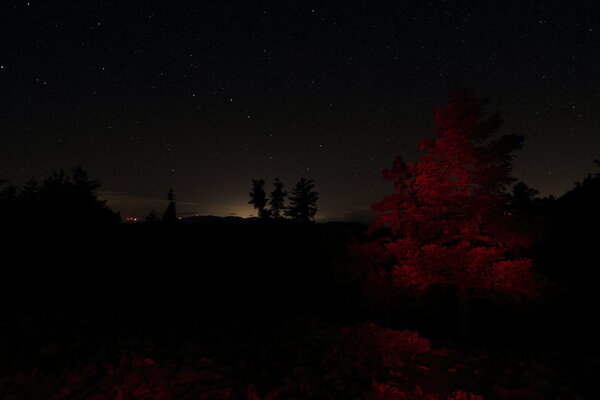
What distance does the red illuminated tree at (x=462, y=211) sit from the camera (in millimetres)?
11261

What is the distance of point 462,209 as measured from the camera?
11.7 metres

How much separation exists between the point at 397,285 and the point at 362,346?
11.3 ft

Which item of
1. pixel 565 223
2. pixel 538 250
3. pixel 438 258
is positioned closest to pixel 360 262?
pixel 438 258

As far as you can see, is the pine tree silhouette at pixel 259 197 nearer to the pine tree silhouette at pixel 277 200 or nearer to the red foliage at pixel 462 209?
the pine tree silhouette at pixel 277 200

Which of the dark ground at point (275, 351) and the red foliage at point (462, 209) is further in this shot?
the red foliage at point (462, 209)

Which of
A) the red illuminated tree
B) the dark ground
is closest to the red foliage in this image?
the red illuminated tree

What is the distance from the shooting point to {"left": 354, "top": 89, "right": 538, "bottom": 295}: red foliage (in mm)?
11258

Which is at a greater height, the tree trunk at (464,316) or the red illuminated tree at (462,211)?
the red illuminated tree at (462,211)

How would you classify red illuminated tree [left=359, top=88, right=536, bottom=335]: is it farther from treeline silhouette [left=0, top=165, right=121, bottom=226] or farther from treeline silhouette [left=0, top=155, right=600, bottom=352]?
treeline silhouette [left=0, top=165, right=121, bottom=226]

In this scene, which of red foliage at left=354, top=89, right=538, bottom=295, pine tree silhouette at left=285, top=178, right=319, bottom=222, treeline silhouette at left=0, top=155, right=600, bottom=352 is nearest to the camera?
red foliage at left=354, top=89, right=538, bottom=295

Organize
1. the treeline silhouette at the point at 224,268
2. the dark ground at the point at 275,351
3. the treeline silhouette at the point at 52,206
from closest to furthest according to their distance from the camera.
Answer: the dark ground at the point at 275,351 → the treeline silhouette at the point at 224,268 → the treeline silhouette at the point at 52,206

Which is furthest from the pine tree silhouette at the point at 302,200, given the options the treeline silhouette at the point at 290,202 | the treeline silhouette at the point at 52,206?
the treeline silhouette at the point at 52,206

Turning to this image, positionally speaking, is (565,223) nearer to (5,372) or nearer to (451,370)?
(451,370)

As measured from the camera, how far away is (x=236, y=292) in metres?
30.5
